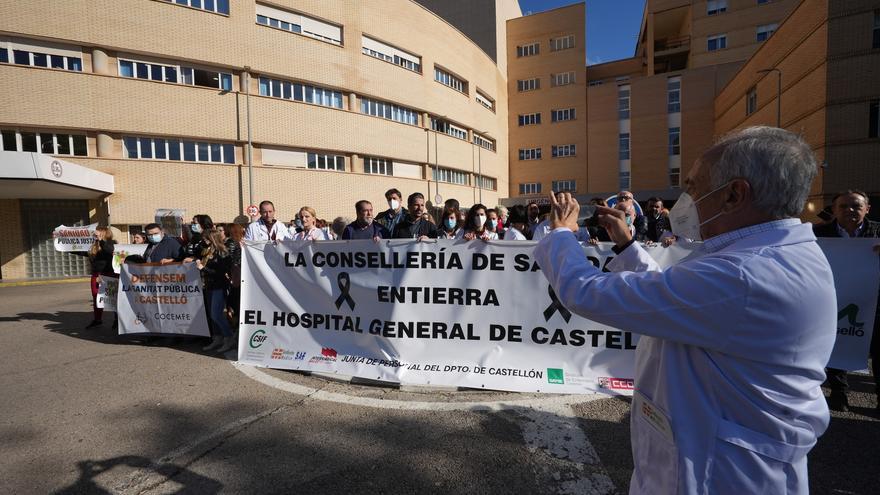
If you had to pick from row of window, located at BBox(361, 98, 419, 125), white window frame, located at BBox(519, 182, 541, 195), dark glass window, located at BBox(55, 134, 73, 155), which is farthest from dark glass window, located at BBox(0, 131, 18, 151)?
white window frame, located at BBox(519, 182, 541, 195)

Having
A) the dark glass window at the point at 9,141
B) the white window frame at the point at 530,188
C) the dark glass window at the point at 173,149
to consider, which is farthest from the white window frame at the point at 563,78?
the dark glass window at the point at 9,141

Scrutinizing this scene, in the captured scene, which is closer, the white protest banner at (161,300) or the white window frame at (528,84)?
the white protest banner at (161,300)

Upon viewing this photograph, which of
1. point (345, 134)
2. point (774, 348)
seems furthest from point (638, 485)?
point (345, 134)

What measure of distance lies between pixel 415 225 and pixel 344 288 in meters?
1.75

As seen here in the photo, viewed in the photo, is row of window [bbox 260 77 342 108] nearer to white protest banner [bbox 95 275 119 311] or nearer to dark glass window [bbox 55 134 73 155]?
dark glass window [bbox 55 134 73 155]

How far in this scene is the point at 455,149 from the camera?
3272 cm

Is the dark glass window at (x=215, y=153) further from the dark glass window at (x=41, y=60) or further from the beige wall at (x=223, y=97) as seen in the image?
the dark glass window at (x=41, y=60)

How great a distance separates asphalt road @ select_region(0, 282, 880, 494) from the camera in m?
2.70

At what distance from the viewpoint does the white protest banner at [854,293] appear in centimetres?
403

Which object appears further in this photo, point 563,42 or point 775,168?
point 563,42

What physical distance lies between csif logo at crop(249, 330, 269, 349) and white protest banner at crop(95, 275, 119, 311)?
12.5 ft

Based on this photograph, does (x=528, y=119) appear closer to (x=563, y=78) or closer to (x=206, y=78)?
(x=563, y=78)

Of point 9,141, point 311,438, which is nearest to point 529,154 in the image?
point 9,141

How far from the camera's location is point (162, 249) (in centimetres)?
668
